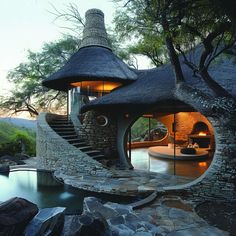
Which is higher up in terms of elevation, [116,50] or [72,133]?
[116,50]

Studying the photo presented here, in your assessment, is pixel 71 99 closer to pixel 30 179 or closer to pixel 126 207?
pixel 30 179

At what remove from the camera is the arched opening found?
10.9 meters

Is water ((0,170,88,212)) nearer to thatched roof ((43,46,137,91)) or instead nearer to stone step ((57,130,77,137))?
stone step ((57,130,77,137))

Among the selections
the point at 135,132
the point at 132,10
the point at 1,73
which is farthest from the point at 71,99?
the point at 135,132

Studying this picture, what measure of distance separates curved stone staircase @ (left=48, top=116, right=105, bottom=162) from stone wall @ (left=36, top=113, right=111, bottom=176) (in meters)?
0.69

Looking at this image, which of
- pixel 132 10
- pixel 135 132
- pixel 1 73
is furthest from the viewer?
pixel 135 132

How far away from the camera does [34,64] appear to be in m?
20.2

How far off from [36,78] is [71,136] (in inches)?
410

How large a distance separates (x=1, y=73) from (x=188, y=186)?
1801cm

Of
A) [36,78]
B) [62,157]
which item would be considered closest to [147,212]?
[62,157]

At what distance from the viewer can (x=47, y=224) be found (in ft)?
14.7

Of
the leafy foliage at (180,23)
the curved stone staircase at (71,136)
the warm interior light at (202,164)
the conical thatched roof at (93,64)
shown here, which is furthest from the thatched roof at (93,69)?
the warm interior light at (202,164)

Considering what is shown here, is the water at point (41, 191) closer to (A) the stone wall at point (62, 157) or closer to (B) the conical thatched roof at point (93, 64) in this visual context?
(A) the stone wall at point (62, 157)

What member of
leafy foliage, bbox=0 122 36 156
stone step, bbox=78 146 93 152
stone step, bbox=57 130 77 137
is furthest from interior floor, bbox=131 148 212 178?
leafy foliage, bbox=0 122 36 156
